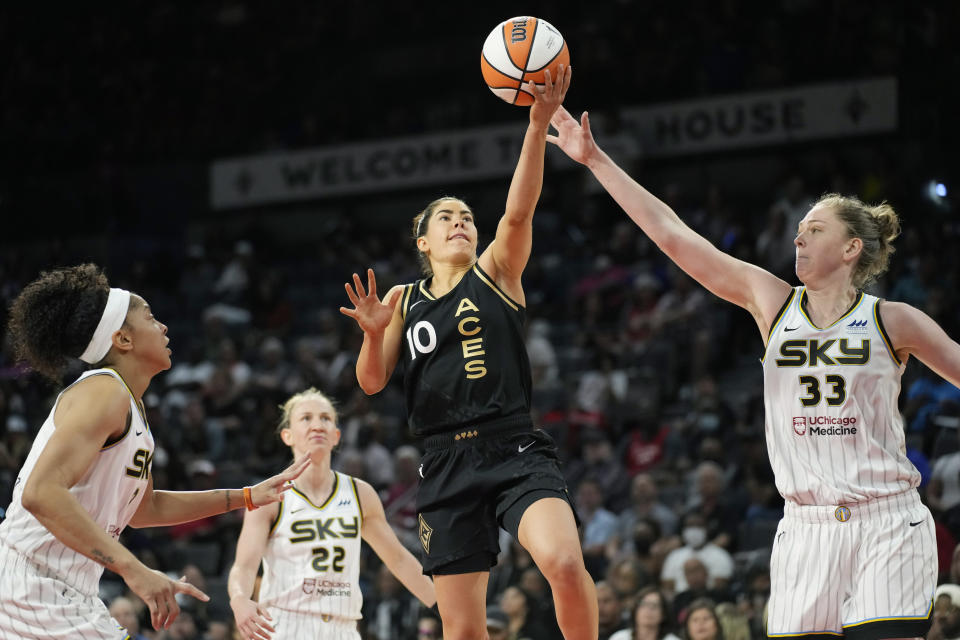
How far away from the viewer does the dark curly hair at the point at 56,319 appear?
13.8 ft

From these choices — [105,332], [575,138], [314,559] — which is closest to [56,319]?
[105,332]

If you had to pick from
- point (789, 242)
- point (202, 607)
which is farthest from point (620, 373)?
point (202, 607)

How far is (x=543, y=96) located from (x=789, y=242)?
26.5ft

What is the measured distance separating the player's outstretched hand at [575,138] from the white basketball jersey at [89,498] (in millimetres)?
2083

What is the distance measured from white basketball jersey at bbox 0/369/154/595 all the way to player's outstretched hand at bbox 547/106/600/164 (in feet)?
6.83

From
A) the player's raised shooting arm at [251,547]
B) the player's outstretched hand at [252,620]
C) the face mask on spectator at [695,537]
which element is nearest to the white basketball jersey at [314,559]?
the player's raised shooting arm at [251,547]

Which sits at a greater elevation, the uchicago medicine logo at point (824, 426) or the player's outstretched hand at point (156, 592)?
the uchicago medicine logo at point (824, 426)

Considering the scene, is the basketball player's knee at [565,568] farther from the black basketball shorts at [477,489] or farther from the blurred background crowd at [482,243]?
the blurred background crowd at [482,243]

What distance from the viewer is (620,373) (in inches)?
491

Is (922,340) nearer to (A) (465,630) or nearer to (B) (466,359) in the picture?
(B) (466,359)

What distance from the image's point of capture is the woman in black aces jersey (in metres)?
4.98

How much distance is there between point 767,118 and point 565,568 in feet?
35.7

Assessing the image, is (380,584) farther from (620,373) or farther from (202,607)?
(620,373)

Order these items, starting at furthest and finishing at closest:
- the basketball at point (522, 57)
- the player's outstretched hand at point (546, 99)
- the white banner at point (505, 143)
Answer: the white banner at point (505, 143), the basketball at point (522, 57), the player's outstretched hand at point (546, 99)
